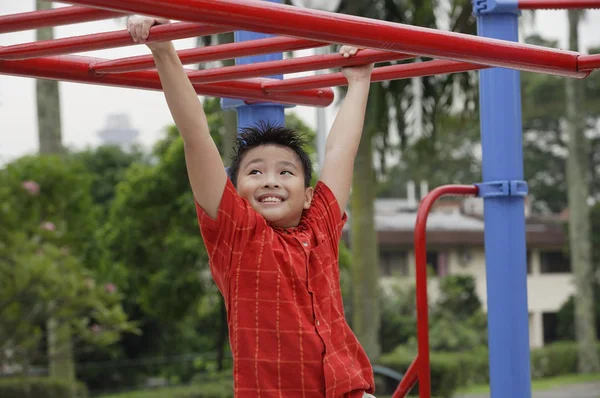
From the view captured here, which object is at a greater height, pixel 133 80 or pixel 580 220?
pixel 133 80

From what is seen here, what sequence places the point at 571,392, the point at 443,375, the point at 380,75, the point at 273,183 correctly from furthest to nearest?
the point at 571,392
the point at 443,375
the point at 380,75
the point at 273,183

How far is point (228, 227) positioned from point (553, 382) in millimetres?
15253

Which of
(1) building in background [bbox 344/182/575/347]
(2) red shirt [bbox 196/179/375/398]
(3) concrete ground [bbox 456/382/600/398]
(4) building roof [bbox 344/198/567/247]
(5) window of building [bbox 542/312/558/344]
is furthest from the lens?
(5) window of building [bbox 542/312/558/344]

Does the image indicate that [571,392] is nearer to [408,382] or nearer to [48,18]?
[408,382]

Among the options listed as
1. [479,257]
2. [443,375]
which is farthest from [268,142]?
[479,257]

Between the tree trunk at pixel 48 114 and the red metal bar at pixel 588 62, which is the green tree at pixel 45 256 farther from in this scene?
the red metal bar at pixel 588 62

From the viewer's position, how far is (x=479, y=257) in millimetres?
23500

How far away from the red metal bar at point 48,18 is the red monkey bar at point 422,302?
1207 mm

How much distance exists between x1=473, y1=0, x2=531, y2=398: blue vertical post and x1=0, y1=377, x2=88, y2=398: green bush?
7.41 m

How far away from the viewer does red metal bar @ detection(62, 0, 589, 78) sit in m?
1.36

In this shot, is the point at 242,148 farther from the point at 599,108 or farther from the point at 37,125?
the point at 599,108

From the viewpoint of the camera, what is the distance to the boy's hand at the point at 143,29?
63.6 inches

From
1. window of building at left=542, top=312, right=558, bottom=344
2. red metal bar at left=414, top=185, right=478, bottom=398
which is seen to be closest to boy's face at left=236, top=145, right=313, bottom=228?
red metal bar at left=414, top=185, right=478, bottom=398

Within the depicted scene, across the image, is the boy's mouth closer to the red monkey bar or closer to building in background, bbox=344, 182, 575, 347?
the red monkey bar
